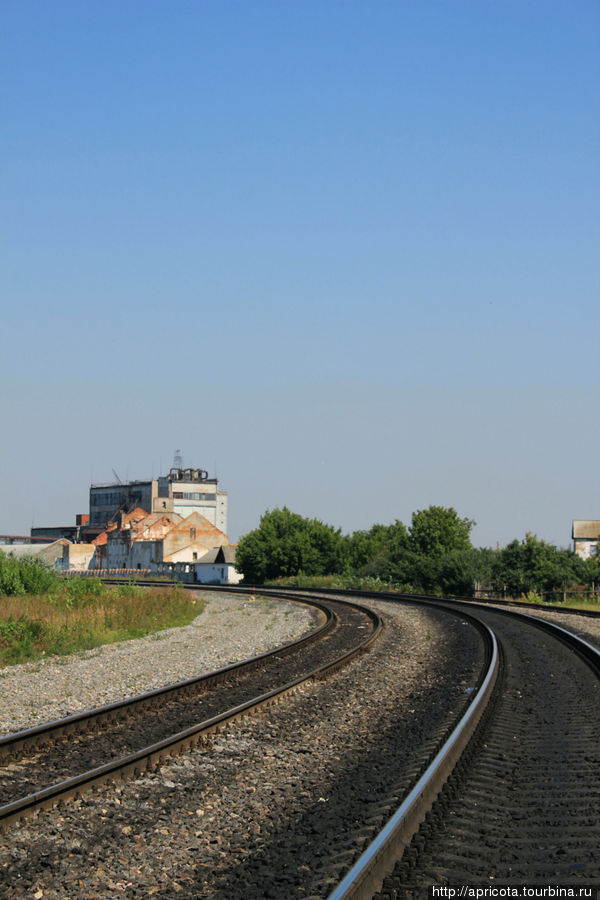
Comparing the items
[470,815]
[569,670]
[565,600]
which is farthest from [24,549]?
[470,815]

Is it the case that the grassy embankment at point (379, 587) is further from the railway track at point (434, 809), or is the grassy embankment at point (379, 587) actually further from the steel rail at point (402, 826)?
the steel rail at point (402, 826)

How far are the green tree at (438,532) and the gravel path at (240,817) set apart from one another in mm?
67225

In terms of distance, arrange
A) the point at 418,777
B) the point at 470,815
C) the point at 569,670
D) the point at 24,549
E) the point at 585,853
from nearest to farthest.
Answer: the point at 585,853, the point at 470,815, the point at 418,777, the point at 569,670, the point at 24,549

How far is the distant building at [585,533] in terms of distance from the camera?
107m

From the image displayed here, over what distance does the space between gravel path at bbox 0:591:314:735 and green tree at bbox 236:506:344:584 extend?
53.5 m

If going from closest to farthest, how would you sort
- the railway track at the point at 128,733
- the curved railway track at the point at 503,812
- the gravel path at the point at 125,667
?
the curved railway track at the point at 503,812, the railway track at the point at 128,733, the gravel path at the point at 125,667

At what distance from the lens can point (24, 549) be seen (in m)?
116

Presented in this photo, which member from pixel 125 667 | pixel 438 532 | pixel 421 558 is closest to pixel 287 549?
pixel 438 532

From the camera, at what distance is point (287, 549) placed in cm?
8331

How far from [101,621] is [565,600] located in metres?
27.2

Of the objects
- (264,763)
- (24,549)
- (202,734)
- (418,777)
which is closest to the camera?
(418,777)

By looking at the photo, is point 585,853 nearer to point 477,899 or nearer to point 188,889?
point 477,899

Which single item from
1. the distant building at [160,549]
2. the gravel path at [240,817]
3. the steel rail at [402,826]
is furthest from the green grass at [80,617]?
the distant building at [160,549]

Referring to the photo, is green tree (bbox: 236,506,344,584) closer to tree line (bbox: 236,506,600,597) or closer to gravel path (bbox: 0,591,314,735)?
tree line (bbox: 236,506,600,597)
